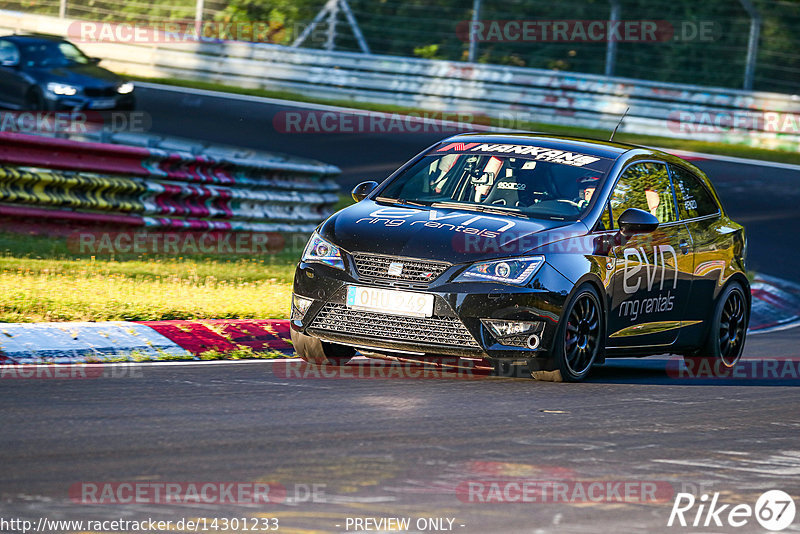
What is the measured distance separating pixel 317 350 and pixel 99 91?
46.0ft

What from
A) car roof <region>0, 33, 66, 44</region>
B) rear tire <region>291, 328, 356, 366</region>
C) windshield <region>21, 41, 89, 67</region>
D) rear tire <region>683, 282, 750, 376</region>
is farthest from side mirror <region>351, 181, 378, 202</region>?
car roof <region>0, 33, 66, 44</region>

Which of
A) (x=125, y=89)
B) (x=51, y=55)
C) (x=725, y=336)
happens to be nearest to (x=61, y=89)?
(x=51, y=55)

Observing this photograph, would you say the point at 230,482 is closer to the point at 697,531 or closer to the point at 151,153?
the point at 697,531

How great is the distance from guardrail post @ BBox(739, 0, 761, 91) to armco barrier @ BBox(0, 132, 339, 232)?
1070cm

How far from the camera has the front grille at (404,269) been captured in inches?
332

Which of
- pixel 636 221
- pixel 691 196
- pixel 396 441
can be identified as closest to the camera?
pixel 396 441

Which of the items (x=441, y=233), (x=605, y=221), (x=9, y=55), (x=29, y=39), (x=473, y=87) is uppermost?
(x=29, y=39)

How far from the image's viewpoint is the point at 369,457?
641cm

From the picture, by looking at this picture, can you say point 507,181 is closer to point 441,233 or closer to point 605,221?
point 605,221

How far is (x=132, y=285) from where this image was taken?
1175 cm

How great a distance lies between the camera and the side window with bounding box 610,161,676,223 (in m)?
9.59

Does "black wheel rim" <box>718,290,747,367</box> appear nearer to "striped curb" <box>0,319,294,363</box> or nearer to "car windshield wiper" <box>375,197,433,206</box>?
"car windshield wiper" <box>375,197,433,206</box>

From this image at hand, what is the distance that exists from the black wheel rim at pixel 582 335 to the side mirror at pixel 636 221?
0.65m

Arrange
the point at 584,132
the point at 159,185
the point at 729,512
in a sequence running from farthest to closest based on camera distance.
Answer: the point at 584,132 < the point at 159,185 < the point at 729,512
